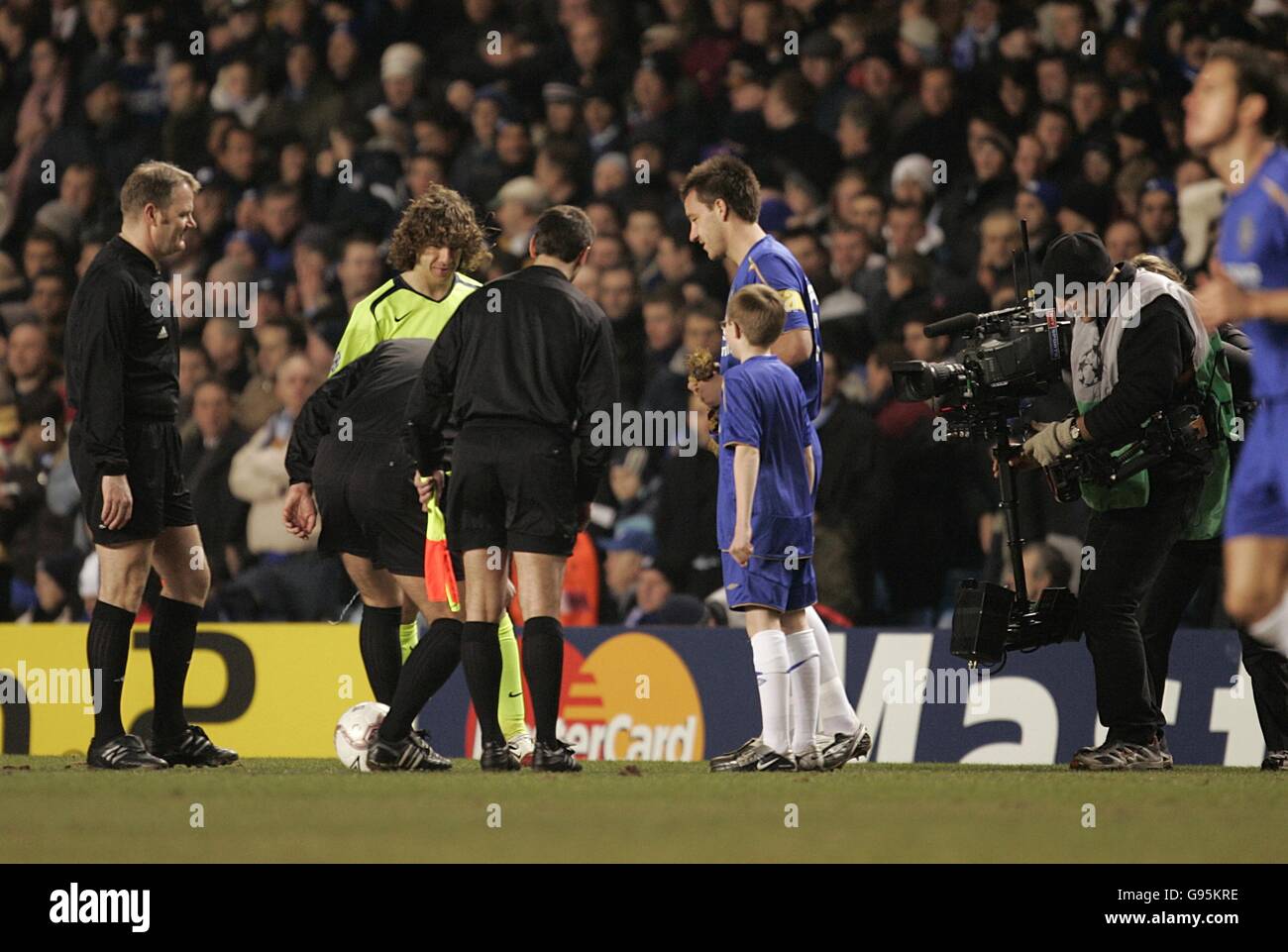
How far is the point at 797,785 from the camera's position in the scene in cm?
672

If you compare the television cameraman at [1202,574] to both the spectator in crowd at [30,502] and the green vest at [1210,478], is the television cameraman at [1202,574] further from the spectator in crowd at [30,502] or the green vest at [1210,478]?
the spectator in crowd at [30,502]

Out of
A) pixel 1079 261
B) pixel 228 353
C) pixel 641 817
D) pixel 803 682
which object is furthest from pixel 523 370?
pixel 228 353

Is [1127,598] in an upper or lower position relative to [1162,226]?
lower

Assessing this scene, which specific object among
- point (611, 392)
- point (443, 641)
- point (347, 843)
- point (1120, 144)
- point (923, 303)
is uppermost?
point (1120, 144)

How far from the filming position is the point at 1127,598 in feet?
24.5

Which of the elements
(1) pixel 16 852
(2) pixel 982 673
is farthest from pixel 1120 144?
(1) pixel 16 852

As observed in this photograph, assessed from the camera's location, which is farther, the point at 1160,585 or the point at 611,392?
the point at 1160,585

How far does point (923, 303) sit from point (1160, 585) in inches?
134

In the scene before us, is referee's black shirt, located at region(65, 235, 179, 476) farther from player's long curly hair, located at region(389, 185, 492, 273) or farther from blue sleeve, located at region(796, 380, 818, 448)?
blue sleeve, located at region(796, 380, 818, 448)

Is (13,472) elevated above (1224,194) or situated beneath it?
situated beneath

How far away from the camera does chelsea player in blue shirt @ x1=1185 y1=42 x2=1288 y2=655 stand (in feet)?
18.4

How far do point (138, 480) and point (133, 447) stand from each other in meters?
0.14

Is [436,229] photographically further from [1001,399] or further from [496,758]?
[1001,399]

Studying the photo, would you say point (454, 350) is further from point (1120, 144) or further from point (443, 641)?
point (1120, 144)
